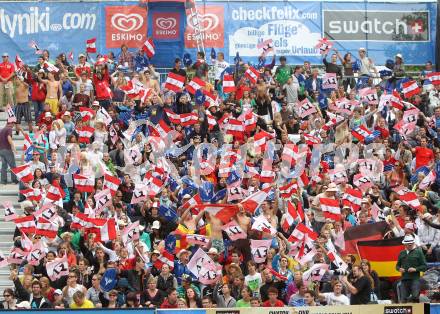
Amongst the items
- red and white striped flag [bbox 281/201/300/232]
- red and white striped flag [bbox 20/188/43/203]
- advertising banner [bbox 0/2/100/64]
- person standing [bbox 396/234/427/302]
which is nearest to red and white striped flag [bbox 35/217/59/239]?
red and white striped flag [bbox 20/188/43/203]

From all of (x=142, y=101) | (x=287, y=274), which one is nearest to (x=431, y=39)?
(x=142, y=101)

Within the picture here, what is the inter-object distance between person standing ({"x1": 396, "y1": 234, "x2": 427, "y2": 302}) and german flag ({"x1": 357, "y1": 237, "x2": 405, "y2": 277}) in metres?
0.93

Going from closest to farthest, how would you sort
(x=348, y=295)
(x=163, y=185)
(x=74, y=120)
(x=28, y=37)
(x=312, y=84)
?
(x=348, y=295), (x=163, y=185), (x=74, y=120), (x=312, y=84), (x=28, y=37)

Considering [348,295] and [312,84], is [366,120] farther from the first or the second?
[348,295]

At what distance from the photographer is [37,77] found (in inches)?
1585

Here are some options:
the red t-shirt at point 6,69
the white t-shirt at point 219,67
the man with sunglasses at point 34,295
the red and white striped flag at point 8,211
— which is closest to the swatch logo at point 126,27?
the white t-shirt at point 219,67

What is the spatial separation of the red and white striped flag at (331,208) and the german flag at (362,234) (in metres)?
0.58

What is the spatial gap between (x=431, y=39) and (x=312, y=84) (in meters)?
6.22

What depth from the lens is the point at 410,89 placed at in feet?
134

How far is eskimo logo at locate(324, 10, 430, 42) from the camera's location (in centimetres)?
4678

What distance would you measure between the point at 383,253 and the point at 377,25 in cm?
1599

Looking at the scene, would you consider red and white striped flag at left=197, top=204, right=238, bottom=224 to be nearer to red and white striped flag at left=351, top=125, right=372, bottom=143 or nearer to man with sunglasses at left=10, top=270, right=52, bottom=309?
man with sunglasses at left=10, top=270, right=52, bottom=309

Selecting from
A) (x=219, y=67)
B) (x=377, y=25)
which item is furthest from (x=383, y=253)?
(x=377, y=25)

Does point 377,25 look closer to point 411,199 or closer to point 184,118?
point 184,118
